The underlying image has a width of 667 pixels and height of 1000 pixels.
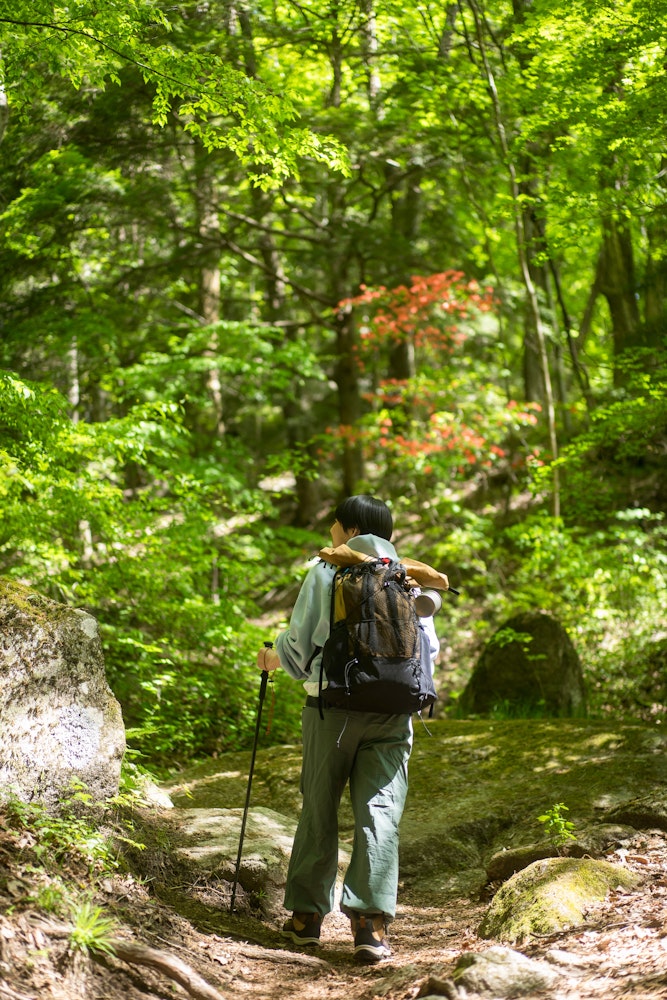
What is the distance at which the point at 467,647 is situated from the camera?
33.8 feet

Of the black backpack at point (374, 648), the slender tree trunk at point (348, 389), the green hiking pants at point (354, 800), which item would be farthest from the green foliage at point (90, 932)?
the slender tree trunk at point (348, 389)

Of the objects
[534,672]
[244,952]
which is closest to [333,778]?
[244,952]

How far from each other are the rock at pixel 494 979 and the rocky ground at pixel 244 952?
2 centimetres

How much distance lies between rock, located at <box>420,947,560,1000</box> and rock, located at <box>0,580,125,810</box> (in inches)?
64.4

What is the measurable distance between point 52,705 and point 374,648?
1.35m

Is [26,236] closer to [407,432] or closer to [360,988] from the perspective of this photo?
[407,432]

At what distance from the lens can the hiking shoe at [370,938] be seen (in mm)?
3320

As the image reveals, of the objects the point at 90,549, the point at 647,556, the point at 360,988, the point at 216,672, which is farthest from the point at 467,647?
the point at 360,988

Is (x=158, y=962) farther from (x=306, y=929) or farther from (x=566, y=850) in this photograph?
(x=566, y=850)

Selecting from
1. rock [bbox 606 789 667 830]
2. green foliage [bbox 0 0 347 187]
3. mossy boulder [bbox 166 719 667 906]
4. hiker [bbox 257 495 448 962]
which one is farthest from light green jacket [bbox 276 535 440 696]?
green foliage [bbox 0 0 347 187]

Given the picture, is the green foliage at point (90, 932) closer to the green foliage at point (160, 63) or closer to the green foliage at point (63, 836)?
the green foliage at point (63, 836)

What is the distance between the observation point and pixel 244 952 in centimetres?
337

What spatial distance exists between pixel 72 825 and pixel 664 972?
7.00 feet

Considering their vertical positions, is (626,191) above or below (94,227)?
below
